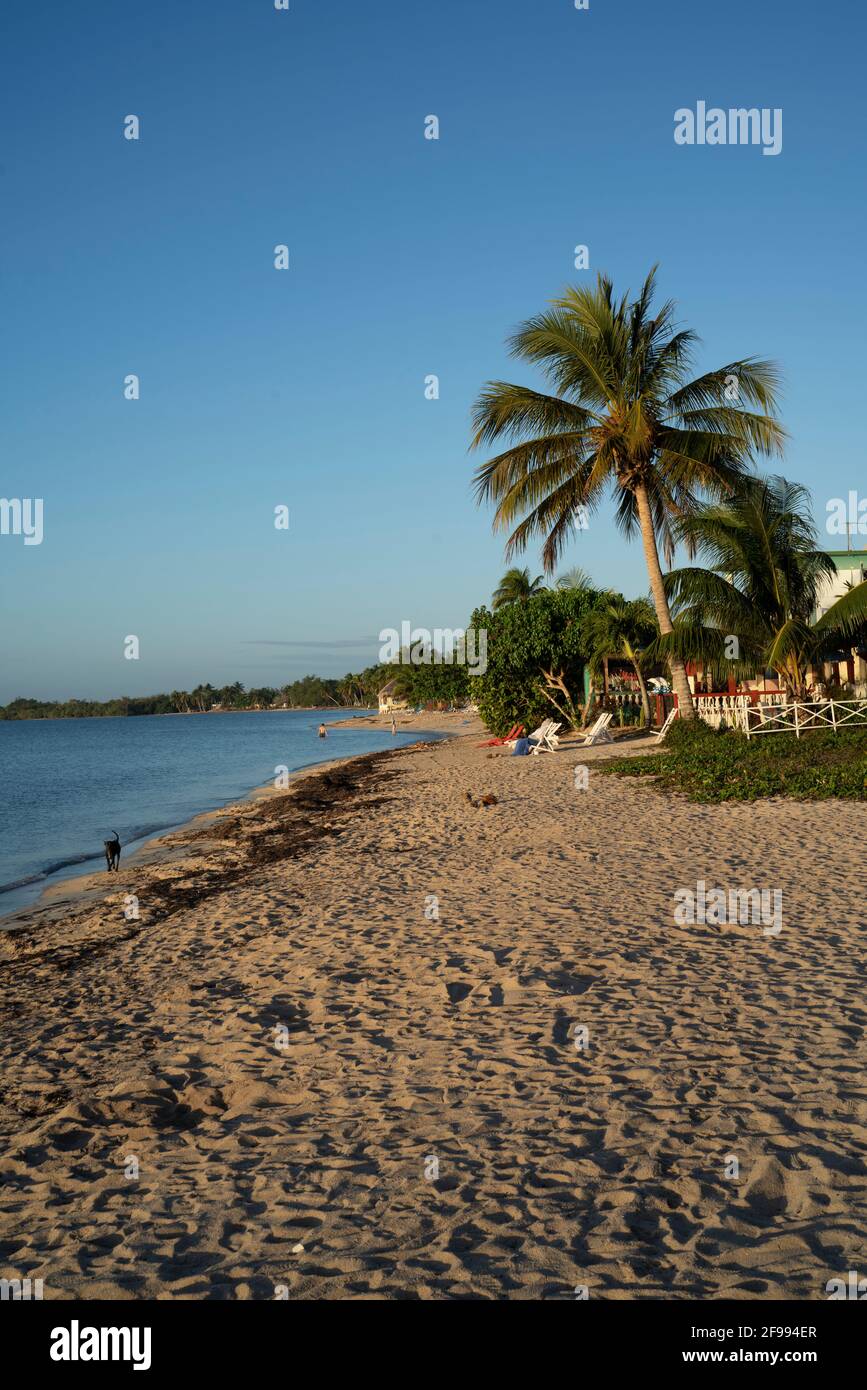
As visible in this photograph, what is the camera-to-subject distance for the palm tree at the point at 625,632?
104 feet

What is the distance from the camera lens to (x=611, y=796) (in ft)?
51.6

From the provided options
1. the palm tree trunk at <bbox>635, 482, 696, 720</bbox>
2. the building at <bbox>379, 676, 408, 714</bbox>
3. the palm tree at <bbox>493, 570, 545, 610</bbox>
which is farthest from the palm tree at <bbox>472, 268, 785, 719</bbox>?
the building at <bbox>379, 676, 408, 714</bbox>

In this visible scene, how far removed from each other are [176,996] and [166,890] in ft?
18.3

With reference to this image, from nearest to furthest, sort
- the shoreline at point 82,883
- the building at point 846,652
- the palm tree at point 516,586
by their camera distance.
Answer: the shoreline at point 82,883 → the building at point 846,652 → the palm tree at point 516,586

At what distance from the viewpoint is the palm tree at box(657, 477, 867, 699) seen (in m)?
20.3

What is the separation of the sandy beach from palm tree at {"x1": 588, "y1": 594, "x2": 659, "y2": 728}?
74.0 ft

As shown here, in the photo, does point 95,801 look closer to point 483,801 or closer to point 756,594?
point 483,801

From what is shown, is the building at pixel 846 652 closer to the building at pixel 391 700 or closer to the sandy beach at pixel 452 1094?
the sandy beach at pixel 452 1094

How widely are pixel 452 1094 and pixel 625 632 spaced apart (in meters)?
28.8

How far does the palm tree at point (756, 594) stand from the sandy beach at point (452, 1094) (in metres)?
11.4

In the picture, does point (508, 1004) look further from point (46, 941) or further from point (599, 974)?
point (46, 941)

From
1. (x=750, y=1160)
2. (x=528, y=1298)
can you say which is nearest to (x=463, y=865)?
(x=750, y=1160)

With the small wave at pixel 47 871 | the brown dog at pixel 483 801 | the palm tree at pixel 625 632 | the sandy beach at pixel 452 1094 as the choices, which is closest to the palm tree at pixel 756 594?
the brown dog at pixel 483 801
